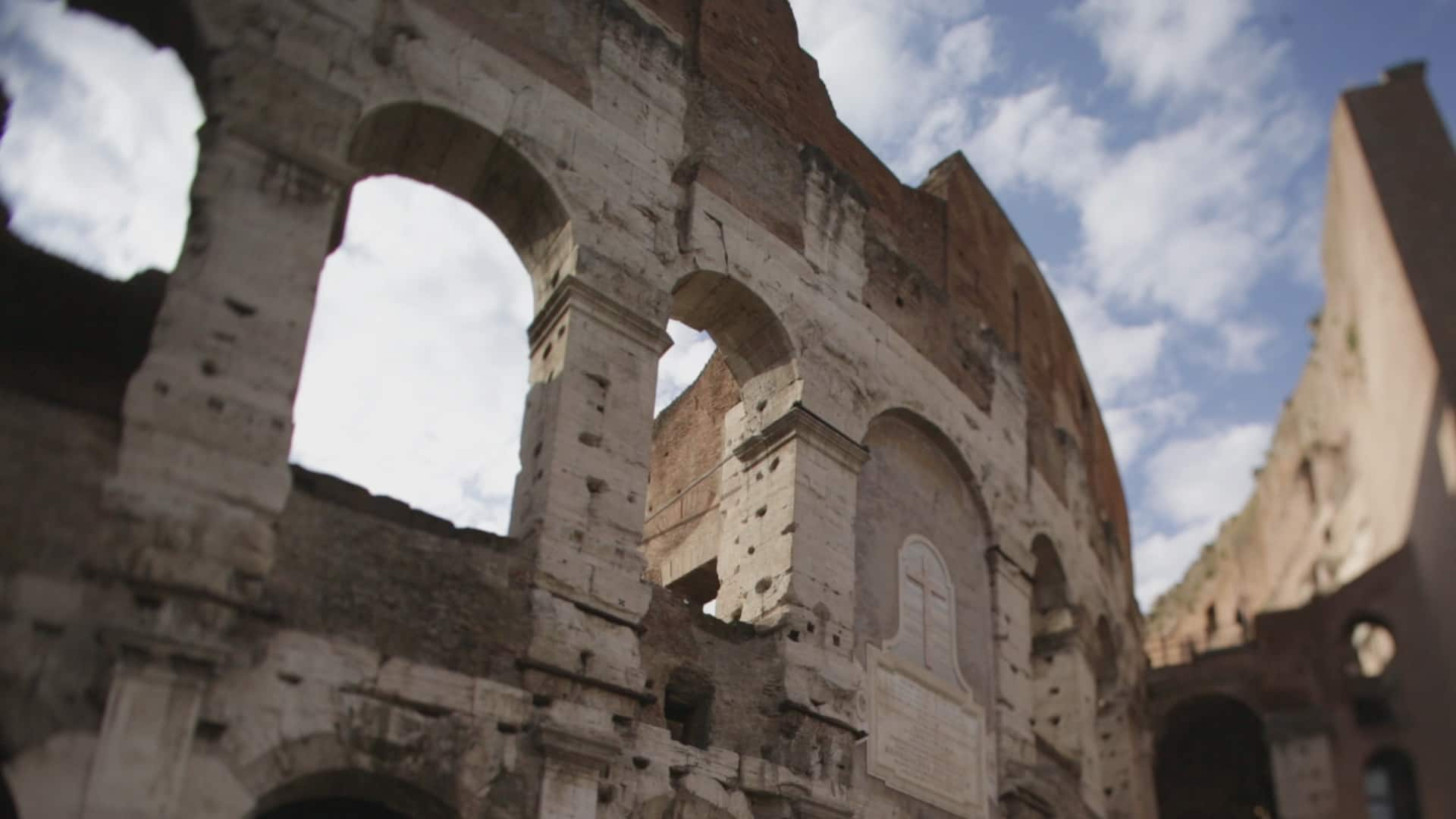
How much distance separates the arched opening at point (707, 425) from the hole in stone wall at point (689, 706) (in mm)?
1209

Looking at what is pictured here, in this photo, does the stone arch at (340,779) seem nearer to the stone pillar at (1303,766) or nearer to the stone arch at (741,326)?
the stone arch at (741,326)

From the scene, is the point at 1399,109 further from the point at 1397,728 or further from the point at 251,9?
the point at 251,9

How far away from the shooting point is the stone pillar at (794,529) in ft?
29.8

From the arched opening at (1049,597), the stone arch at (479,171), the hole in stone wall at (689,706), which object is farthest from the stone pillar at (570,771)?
the arched opening at (1049,597)

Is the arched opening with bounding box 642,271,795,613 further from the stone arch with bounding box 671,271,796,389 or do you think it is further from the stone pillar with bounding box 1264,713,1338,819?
the stone pillar with bounding box 1264,713,1338,819

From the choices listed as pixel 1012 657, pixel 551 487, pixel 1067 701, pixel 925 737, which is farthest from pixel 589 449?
pixel 1067 701

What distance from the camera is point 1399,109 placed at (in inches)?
672

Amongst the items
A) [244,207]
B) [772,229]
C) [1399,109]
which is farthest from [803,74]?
[1399,109]

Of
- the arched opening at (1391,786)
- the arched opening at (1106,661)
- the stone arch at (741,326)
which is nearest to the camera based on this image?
the stone arch at (741,326)

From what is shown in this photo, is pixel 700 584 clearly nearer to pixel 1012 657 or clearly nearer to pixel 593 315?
pixel 1012 657

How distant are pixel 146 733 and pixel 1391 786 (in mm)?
14420

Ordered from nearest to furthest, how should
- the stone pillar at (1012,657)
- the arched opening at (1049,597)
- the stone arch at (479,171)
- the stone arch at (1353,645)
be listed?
the stone arch at (479,171) → the stone pillar at (1012,657) → the arched opening at (1049,597) → the stone arch at (1353,645)

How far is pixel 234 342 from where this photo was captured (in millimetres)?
6344

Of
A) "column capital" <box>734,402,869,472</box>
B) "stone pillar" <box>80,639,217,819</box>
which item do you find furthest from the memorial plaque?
"stone pillar" <box>80,639,217,819</box>
